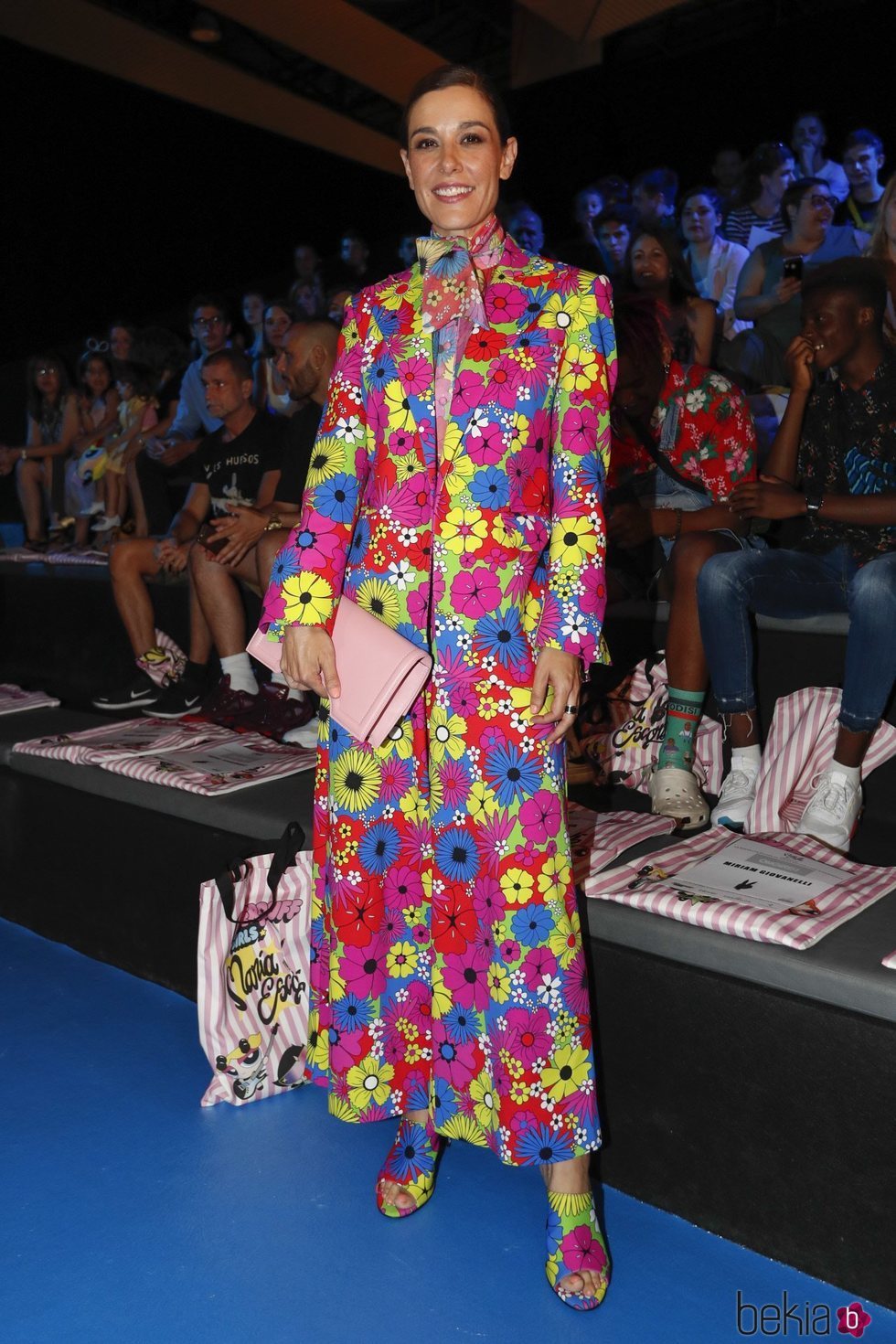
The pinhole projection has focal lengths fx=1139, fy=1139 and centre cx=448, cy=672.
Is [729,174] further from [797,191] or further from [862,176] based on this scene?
[797,191]

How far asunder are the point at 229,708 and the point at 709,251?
9.36 ft

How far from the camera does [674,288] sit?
320 cm

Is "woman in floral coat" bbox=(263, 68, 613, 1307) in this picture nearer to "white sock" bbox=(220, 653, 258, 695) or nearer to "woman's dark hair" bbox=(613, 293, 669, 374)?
"woman's dark hair" bbox=(613, 293, 669, 374)

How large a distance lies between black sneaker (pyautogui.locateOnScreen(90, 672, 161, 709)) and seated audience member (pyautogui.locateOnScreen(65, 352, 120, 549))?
204cm

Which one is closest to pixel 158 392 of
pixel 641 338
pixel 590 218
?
pixel 590 218

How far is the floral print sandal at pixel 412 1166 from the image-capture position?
56.0 inches

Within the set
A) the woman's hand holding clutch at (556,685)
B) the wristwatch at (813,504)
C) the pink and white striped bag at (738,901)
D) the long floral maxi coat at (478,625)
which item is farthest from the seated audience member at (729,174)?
the woman's hand holding clutch at (556,685)

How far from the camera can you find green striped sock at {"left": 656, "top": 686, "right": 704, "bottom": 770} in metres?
1.98

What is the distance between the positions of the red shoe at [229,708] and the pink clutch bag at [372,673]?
56.4 inches

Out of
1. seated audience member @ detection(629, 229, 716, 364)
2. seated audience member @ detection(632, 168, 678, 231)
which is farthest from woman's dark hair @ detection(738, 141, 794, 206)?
seated audience member @ detection(629, 229, 716, 364)

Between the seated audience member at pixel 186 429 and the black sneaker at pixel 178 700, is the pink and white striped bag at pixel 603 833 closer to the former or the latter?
the black sneaker at pixel 178 700

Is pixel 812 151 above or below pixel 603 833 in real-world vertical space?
above

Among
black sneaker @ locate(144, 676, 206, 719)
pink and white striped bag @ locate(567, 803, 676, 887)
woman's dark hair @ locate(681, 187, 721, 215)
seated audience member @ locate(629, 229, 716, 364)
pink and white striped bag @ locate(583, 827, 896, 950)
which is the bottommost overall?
black sneaker @ locate(144, 676, 206, 719)

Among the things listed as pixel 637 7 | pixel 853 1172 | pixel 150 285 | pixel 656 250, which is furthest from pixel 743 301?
pixel 150 285
